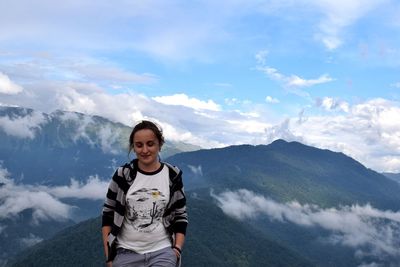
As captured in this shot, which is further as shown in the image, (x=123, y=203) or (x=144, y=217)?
(x=123, y=203)

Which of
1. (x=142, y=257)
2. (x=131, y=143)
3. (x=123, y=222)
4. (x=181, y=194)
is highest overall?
(x=131, y=143)

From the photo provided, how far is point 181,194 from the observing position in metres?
7.54

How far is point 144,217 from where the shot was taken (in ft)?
23.4

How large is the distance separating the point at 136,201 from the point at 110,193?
0.43 metres

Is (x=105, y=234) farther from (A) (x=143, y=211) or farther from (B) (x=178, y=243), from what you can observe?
(B) (x=178, y=243)

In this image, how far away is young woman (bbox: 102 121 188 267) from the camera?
7.09m

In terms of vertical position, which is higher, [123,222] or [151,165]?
[151,165]

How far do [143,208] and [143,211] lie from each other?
0.14 feet

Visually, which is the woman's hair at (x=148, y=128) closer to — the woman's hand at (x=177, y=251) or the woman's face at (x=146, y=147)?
the woman's face at (x=146, y=147)

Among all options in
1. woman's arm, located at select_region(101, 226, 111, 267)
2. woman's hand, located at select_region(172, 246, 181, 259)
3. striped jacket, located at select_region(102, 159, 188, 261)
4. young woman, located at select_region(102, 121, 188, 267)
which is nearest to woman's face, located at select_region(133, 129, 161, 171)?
young woman, located at select_region(102, 121, 188, 267)

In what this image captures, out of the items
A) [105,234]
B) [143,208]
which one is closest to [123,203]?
[143,208]

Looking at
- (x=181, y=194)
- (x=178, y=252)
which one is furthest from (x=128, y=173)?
(x=178, y=252)

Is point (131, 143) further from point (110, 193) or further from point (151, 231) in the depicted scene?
point (151, 231)

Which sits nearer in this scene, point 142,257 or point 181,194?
point 142,257
